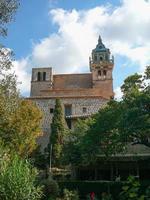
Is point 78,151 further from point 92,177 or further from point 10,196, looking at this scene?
point 10,196

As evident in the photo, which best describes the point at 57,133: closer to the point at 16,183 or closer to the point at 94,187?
the point at 94,187

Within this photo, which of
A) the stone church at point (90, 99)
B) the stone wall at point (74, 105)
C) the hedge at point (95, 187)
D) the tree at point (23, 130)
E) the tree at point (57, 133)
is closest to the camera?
the hedge at point (95, 187)

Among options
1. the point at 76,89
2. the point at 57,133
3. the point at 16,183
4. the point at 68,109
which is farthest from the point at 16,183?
the point at 76,89

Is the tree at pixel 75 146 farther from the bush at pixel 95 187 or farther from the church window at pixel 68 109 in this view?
the church window at pixel 68 109

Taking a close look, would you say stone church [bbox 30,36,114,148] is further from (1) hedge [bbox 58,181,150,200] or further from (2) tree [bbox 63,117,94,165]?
Answer: (1) hedge [bbox 58,181,150,200]

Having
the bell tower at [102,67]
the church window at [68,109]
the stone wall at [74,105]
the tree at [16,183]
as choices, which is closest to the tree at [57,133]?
the stone wall at [74,105]

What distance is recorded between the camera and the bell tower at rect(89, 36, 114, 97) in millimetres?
73688

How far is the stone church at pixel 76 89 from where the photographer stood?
58.5 meters

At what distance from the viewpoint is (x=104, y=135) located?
28141 mm

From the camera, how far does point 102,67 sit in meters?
76.8

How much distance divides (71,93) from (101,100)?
17.9 ft

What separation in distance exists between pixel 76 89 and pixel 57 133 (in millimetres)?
18041

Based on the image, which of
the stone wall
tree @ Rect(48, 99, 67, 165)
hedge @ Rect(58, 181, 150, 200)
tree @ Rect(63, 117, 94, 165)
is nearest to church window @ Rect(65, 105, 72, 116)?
the stone wall

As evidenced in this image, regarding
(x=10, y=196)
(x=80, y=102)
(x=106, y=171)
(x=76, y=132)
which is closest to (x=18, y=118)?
(x=76, y=132)
